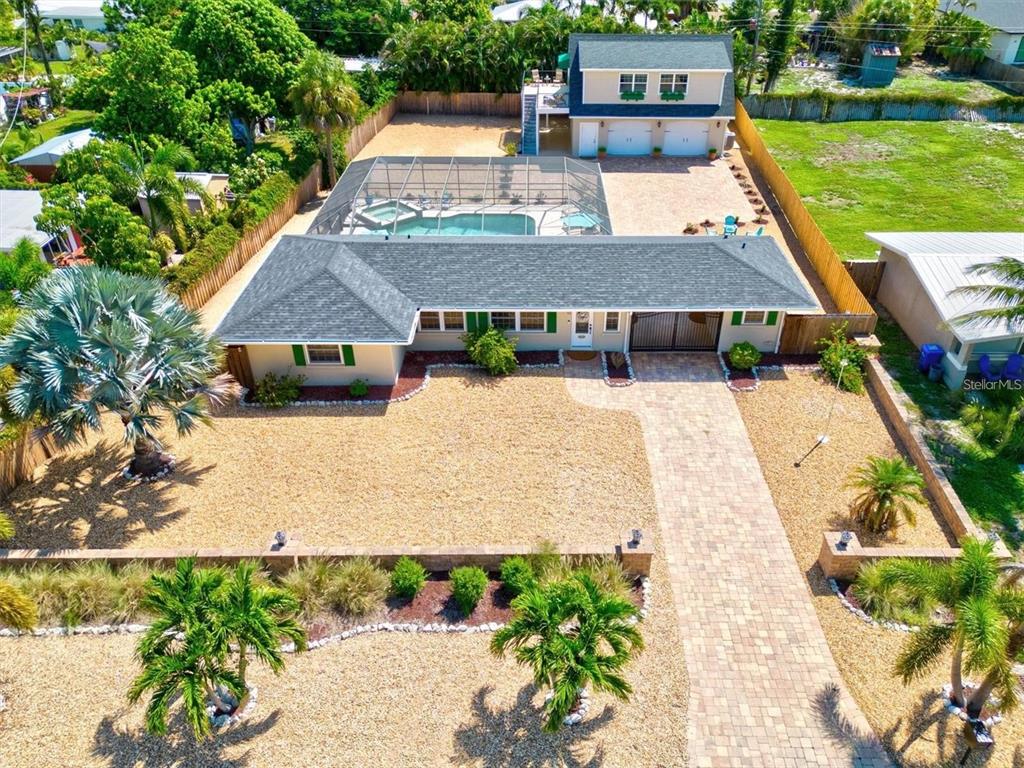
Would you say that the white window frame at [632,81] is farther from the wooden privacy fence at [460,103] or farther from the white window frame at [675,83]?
the wooden privacy fence at [460,103]

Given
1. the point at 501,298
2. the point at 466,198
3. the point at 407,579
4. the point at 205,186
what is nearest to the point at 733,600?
the point at 407,579

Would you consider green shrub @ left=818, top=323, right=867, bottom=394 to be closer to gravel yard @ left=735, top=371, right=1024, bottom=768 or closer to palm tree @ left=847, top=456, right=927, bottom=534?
gravel yard @ left=735, top=371, right=1024, bottom=768

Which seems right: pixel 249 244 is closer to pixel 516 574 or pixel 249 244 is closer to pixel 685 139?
pixel 516 574

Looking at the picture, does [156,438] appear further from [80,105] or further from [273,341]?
[80,105]

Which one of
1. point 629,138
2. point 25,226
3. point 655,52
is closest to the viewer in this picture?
point 25,226

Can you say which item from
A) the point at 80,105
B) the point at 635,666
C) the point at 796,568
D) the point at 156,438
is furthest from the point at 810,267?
the point at 80,105

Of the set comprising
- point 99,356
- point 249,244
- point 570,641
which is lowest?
point 570,641
